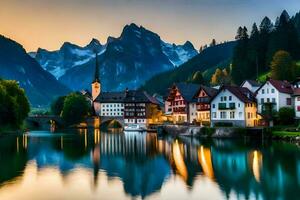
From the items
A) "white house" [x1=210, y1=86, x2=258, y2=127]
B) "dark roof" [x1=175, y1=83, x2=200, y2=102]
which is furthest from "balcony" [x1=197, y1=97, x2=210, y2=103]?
"dark roof" [x1=175, y1=83, x2=200, y2=102]

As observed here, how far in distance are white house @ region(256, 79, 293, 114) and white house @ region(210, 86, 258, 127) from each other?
2.08 metres

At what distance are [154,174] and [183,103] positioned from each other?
76.9 m

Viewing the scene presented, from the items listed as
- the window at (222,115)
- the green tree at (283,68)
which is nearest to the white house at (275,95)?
the window at (222,115)

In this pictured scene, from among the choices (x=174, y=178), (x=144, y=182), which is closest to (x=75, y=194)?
(x=144, y=182)

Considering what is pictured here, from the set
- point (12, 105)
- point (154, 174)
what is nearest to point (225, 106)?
point (12, 105)

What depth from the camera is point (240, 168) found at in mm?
47219

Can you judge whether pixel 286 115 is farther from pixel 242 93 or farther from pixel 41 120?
pixel 41 120

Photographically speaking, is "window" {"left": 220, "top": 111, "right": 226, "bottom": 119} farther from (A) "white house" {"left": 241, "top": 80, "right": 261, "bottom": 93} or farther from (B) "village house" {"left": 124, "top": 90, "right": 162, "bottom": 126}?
(B) "village house" {"left": 124, "top": 90, "right": 162, "bottom": 126}

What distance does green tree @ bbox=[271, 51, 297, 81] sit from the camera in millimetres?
114562

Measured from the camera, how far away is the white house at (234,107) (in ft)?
305

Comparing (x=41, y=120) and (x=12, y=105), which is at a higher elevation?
(x=12, y=105)

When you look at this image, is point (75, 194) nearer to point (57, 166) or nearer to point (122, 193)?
point (122, 193)

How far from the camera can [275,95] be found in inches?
3654

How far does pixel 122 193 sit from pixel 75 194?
12.5 feet
